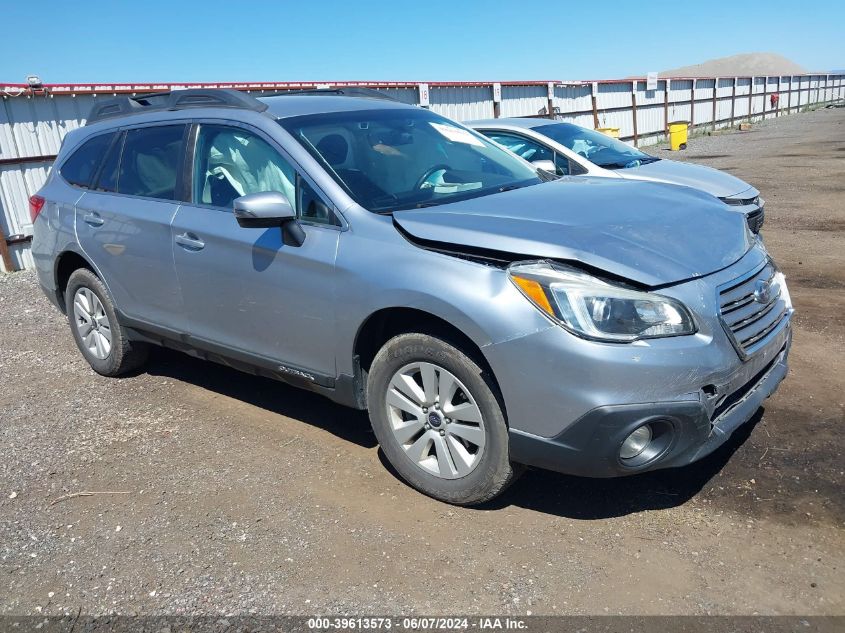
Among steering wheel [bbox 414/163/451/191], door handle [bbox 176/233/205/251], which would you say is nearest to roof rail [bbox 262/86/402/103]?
steering wheel [bbox 414/163/451/191]

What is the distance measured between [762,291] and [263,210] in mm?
2386

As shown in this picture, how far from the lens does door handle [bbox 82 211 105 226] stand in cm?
501

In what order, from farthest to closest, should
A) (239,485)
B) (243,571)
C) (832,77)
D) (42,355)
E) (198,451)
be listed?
(832,77)
(42,355)
(198,451)
(239,485)
(243,571)

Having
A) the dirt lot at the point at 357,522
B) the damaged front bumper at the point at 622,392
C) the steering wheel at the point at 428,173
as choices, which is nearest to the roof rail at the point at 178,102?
the steering wheel at the point at 428,173

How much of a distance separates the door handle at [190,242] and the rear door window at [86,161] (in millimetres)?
1364

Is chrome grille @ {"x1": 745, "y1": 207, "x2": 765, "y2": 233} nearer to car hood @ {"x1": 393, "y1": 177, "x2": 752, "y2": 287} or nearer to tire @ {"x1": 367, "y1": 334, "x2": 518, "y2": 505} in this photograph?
car hood @ {"x1": 393, "y1": 177, "x2": 752, "y2": 287}

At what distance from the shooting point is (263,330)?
4.04 metres

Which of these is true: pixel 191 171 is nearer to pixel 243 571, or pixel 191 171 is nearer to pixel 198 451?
pixel 198 451

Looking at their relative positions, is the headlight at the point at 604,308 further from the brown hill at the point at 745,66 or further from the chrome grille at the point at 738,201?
the brown hill at the point at 745,66

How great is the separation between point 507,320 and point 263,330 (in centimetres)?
159

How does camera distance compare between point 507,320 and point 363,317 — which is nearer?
point 507,320

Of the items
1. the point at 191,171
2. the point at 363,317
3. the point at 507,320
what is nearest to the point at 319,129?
the point at 191,171

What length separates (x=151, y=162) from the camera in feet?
15.7

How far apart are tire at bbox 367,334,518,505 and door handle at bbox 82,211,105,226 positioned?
2563 mm
